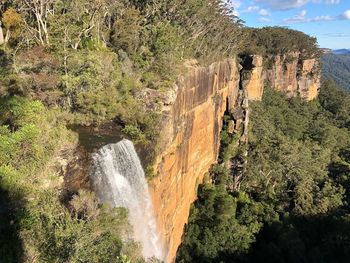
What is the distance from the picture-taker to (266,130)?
46500 mm

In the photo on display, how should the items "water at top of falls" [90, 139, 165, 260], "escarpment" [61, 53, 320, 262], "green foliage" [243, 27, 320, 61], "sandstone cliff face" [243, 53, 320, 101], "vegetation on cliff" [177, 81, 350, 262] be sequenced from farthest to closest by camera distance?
"green foliage" [243, 27, 320, 61]
"sandstone cliff face" [243, 53, 320, 101]
"vegetation on cliff" [177, 81, 350, 262]
"escarpment" [61, 53, 320, 262]
"water at top of falls" [90, 139, 165, 260]

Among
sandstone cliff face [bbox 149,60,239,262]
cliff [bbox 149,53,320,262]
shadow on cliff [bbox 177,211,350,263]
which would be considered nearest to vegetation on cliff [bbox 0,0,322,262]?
shadow on cliff [bbox 177,211,350,263]

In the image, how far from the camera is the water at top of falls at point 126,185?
43.5 ft

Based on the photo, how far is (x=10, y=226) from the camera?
10133 mm

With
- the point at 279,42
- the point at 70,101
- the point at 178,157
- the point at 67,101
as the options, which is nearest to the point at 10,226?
the point at 67,101

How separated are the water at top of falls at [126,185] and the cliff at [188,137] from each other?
1.58 metres

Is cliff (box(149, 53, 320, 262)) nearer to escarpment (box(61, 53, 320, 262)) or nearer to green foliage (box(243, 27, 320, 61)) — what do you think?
escarpment (box(61, 53, 320, 262))

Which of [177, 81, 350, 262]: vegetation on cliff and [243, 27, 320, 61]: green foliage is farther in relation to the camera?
[243, 27, 320, 61]: green foliage

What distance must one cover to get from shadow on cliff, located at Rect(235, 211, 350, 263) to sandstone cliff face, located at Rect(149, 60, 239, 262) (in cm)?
612

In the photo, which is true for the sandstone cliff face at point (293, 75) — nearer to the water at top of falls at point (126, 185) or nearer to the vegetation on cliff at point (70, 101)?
the vegetation on cliff at point (70, 101)

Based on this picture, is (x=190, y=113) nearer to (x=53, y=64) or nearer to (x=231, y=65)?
(x=53, y=64)

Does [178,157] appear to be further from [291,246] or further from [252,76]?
[252,76]

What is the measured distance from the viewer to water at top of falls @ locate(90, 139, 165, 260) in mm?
13258

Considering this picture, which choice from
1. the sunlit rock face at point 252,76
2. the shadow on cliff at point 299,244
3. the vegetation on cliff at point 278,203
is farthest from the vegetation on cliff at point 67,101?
the sunlit rock face at point 252,76
